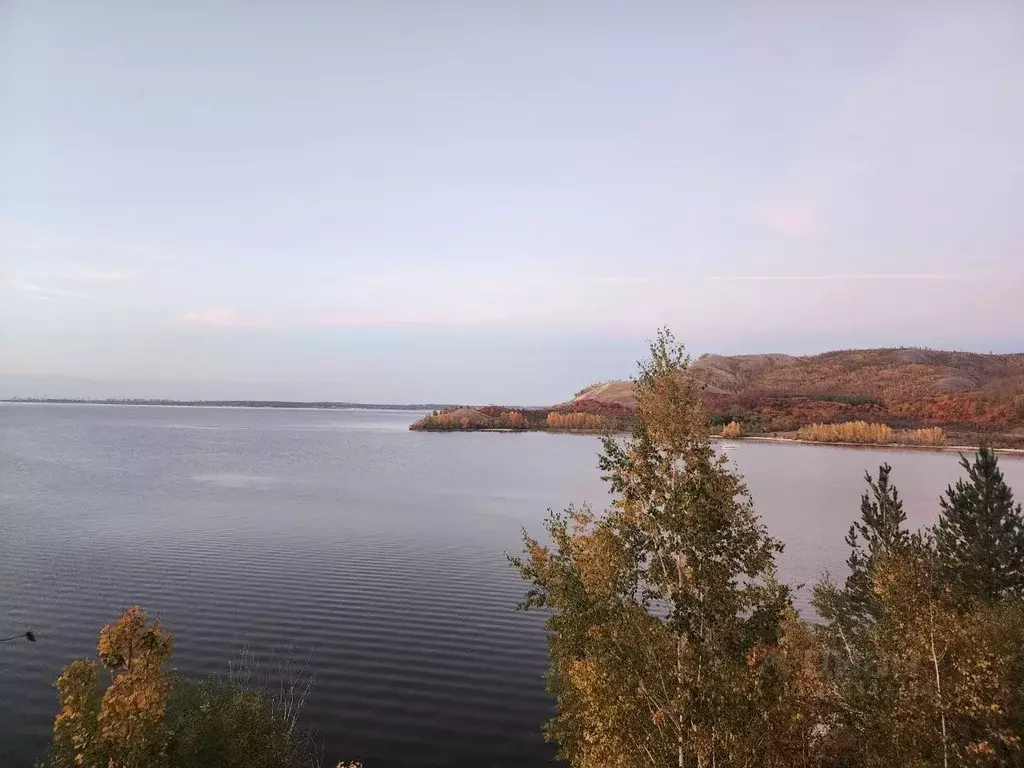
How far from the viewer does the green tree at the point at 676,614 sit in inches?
510

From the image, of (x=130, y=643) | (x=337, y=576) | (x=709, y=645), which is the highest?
(x=709, y=645)

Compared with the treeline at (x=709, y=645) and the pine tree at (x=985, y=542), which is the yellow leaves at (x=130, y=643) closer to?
the treeline at (x=709, y=645)

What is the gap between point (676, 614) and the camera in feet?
46.0

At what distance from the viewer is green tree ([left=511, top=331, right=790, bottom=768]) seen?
13.0m

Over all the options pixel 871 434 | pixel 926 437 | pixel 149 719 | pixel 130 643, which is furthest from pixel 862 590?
pixel 871 434

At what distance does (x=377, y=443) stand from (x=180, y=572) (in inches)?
4915

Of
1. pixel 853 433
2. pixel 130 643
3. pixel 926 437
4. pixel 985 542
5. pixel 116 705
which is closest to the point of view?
pixel 116 705

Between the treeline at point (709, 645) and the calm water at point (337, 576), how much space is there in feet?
36.5

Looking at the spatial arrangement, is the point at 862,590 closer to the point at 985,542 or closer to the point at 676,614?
the point at 985,542

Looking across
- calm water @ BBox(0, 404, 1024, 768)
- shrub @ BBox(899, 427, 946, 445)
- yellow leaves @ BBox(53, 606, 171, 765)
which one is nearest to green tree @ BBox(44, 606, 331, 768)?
yellow leaves @ BBox(53, 606, 171, 765)

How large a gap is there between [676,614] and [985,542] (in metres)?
22.2

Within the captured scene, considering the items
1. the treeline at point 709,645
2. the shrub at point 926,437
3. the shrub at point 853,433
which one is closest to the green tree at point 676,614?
the treeline at point 709,645

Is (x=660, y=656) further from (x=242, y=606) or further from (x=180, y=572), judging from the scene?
(x=180, y=572)

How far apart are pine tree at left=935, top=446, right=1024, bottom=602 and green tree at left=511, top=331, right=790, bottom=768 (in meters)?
16.7
